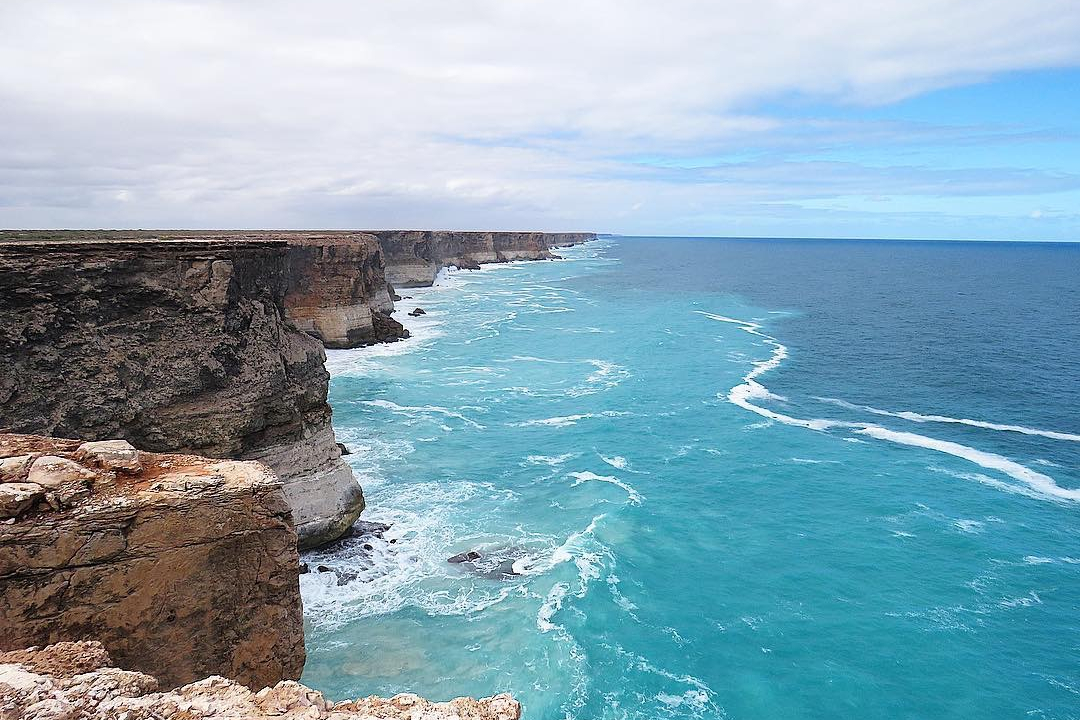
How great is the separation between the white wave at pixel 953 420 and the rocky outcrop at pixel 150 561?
1569 inches

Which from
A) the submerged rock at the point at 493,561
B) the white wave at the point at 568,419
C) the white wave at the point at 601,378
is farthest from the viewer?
the white wave at the point at 601,378

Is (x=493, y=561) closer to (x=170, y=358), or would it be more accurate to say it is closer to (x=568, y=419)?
(x=170, y=358)

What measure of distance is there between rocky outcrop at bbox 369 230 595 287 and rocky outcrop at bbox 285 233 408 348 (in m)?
46.7

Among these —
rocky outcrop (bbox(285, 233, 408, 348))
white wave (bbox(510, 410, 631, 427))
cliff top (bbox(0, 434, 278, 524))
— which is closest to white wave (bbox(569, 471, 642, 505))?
white wave (bbox(510, 410, 631, 427))

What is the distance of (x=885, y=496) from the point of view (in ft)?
95.5

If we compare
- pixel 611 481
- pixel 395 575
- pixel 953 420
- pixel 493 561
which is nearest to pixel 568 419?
pixel 611 481

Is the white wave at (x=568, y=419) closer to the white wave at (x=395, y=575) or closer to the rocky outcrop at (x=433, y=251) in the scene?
the white wave at (x=395, y=575)

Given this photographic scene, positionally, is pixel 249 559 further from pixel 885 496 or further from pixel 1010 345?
pixel 1010 345

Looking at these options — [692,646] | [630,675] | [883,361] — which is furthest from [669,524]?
[883,361]

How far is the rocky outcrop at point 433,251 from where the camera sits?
346ft

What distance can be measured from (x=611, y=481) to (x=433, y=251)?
10085cm

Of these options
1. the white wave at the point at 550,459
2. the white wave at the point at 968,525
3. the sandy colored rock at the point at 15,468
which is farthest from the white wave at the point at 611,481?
the sandy colored rock at the point at 15,468

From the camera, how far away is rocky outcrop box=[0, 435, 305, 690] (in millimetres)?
8320

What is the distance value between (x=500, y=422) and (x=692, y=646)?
68.5ft
